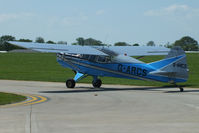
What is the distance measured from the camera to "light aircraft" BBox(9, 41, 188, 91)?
21.4 meters

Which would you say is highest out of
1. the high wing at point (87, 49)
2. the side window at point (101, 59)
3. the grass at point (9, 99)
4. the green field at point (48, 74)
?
the high wing at point (87, 49)

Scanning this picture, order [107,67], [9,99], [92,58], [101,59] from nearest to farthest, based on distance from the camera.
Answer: [9,99]
[107,67]
[101,59]
[92,58]

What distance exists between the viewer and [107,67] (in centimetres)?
2386

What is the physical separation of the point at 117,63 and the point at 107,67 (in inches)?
26.2

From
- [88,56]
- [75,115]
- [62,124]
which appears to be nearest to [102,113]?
[75,115]

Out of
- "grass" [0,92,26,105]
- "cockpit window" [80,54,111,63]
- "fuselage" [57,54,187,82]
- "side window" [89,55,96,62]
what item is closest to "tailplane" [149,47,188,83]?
"fuselage" [57,54,187,82]

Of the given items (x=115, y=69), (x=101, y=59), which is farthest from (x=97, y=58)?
(x=115, y=69)

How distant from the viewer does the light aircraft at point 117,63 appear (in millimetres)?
21438

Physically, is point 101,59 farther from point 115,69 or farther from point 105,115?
point 105,115

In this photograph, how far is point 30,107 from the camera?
15305 millimetres

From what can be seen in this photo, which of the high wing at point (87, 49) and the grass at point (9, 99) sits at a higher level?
the high wing at point (87, 49)

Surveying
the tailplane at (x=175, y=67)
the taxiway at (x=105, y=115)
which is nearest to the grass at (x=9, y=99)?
the taxiway at (x=105, y=115)

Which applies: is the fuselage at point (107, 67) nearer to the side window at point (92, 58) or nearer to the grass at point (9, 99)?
the side window at point (92, 58)

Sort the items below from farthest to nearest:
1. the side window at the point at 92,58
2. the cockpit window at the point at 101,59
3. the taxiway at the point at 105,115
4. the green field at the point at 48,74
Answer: the green field at the point at 48,74
the side window at the point at 92,58
the cockpit window at the point at 101,59
the taxiway at the point at 105,115
